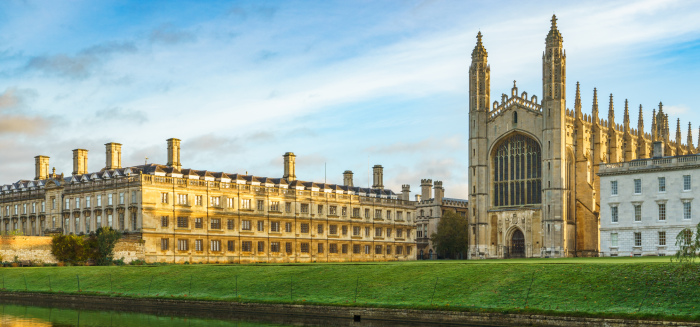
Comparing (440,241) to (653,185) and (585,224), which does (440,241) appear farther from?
(653,185)

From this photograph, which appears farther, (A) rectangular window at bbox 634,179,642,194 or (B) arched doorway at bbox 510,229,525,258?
(B) arched doorway at bbox 510,229,525,258

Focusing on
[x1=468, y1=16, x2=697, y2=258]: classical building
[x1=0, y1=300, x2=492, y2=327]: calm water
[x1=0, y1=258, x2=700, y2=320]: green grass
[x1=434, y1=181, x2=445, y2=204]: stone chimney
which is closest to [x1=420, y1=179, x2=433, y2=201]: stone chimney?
[x1=434, y1=181, x2=445, y2=204]: stone chimney

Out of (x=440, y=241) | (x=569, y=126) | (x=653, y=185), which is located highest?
(x=569, y=126)

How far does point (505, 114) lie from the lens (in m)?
81.4

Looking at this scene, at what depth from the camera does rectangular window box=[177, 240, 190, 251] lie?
62353mm

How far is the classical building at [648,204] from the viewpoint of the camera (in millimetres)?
57344

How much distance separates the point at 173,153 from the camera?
6700cm

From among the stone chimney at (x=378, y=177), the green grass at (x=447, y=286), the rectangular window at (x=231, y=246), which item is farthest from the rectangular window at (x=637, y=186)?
the stone chimney at (x=378, y=177)

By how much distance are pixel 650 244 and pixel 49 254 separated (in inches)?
1832

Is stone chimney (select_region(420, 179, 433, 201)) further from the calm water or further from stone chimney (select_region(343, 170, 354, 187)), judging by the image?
the calm water

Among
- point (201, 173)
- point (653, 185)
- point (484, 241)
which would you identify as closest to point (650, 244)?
point (653, 185)

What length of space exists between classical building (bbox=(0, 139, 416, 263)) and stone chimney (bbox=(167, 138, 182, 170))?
9 centimetres

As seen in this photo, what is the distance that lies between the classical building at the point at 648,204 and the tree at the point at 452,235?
29290 millimetres

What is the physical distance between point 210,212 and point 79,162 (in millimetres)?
16913
